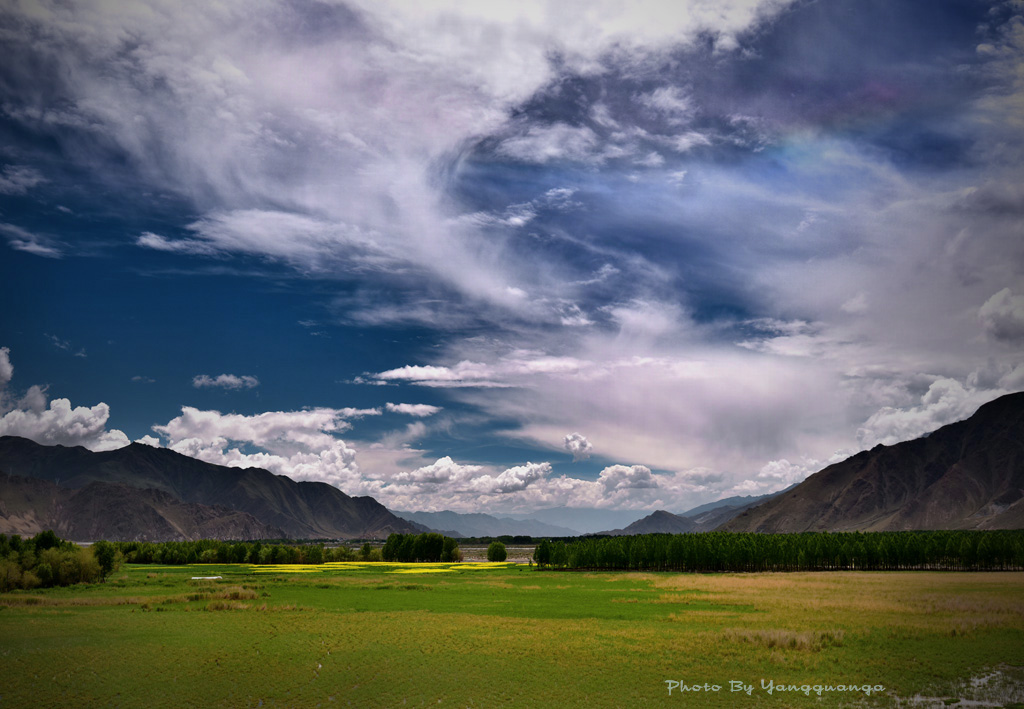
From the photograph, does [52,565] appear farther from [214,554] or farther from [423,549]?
[423,549]

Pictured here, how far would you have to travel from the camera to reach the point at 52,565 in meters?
79.8

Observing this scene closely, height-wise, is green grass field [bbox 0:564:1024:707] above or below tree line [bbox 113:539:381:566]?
above

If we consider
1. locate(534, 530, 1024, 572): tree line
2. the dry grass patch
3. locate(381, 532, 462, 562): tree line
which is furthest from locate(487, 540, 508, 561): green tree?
the dry grass patch

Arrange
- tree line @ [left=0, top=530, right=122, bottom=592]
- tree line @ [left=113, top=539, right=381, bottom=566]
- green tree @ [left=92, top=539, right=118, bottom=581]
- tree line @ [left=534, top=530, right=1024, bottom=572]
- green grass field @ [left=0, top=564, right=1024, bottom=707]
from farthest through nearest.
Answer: tree line @ [left=113, top=539, right=381, bottom=566]
tree line @ [left=534, top=530, right=1024, bottom=572]
green tree @ [left=92, top=539, right=118, bottom=581]
tree line @ [left=0, top=530, right=122, bottom=592]
green grass field @ [left=0, top=564, right=1024, bottom=707]

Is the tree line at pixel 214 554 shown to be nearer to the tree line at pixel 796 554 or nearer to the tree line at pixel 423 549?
the tree line at pixel 423 549

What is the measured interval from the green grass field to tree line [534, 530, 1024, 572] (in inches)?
2854

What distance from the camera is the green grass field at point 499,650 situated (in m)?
28.2

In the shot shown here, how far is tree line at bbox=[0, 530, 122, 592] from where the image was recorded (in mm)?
73125

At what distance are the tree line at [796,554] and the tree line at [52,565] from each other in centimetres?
9208

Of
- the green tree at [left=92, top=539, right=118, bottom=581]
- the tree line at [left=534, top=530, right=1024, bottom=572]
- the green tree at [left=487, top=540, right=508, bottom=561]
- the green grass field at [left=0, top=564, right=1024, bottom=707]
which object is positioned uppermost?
the green grass field at [left=0, top=564, right=1024, bottom=707]

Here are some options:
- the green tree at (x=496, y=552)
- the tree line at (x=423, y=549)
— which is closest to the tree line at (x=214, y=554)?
the tree line at (x=423, y=549)

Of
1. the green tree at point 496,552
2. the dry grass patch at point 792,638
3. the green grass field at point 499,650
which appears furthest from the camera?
the green tree at point 496,552

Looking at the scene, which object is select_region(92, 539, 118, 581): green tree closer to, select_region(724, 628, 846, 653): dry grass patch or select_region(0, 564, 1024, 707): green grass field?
select_region(0, 564, 1024, 707): green grass field

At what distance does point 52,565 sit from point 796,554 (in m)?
136
